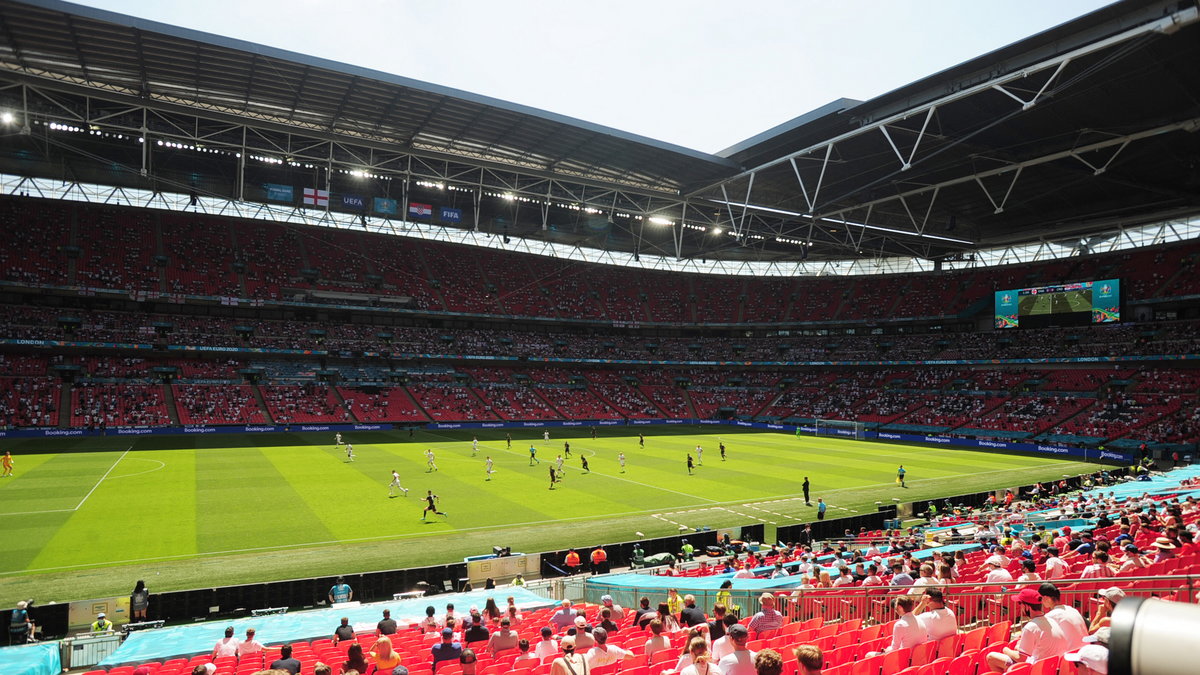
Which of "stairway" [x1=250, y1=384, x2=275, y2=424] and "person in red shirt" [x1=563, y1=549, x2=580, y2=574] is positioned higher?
"stairway" [x1=250, y1=384, x2=275, y2=424]

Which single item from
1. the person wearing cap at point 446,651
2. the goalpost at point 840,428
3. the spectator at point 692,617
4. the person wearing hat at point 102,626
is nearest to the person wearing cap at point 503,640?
the person wearing cap at point 446,651

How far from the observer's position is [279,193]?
204ft

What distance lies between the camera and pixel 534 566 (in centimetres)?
2112

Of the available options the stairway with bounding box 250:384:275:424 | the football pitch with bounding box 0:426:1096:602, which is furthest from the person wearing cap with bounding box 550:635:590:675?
the stairway with bounding box 250:384:275:424

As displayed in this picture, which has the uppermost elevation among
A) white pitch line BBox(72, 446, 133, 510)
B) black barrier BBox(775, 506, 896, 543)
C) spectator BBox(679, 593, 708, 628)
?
spectator BBox(679, 593, 708, 628)

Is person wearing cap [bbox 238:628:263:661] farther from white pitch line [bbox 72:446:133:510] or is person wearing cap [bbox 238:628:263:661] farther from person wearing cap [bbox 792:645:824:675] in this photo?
white pitch line [bbox 72:446:133:510]

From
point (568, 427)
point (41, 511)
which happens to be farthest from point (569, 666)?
point (568, 427)

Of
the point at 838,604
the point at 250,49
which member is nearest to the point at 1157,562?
the point at 838,604

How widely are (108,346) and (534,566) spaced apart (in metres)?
53.0

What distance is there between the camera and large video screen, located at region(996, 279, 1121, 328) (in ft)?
183

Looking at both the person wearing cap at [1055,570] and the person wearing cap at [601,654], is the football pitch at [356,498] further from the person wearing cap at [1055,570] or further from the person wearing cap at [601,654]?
the person wearing cap at [1055,570]

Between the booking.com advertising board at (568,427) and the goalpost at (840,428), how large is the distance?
99 mm

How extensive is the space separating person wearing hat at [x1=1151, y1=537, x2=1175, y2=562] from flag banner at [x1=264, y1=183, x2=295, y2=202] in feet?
216

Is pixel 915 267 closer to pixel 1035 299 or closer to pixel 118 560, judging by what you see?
pixel 1035 299
